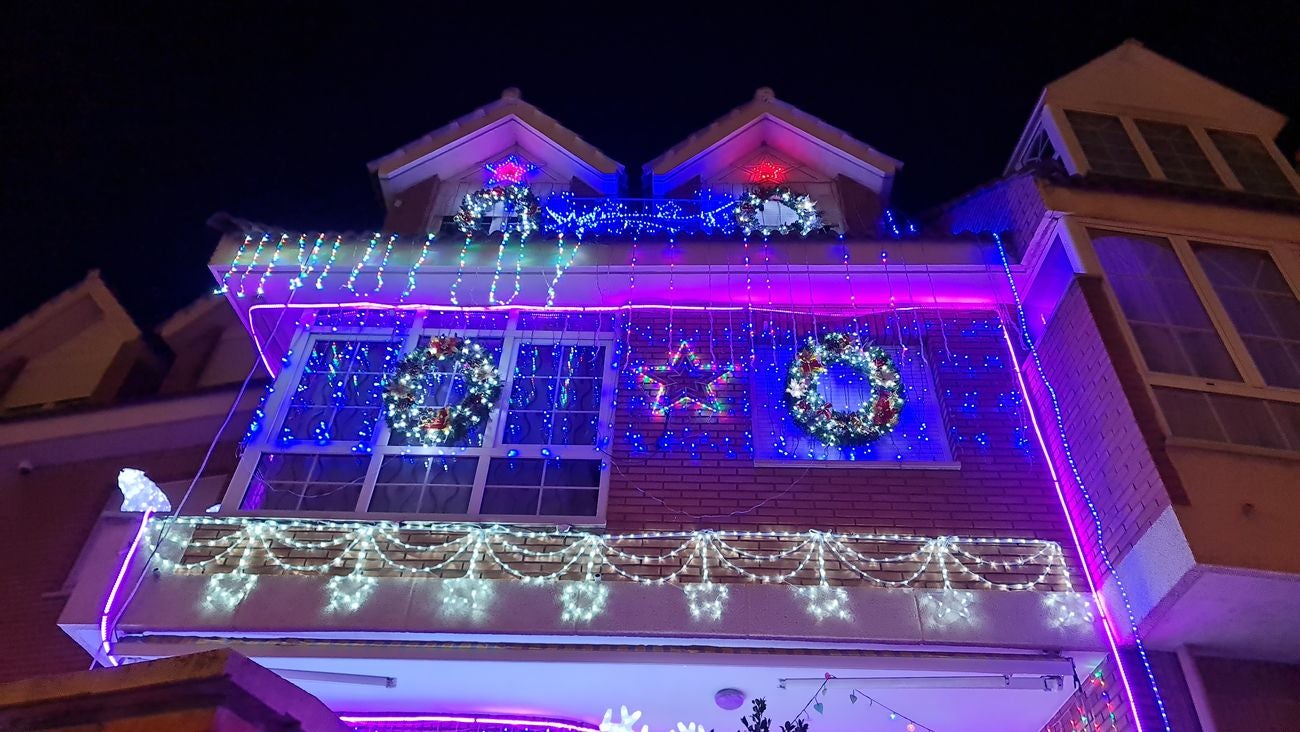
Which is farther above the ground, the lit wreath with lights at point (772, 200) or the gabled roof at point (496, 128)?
the gabled roof at point (496, 128)

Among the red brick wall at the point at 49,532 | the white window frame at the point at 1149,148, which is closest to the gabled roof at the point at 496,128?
the red brick wall at the point at 49,532

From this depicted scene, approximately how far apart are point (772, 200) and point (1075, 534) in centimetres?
519

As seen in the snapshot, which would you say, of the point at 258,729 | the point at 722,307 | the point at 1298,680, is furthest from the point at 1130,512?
the point at 258,729

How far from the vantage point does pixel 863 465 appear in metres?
7.43

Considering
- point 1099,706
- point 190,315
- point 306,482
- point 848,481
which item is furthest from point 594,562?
point 190,315

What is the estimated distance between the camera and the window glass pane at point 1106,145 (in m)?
8.73

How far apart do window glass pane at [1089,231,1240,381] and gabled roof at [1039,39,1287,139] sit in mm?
2587

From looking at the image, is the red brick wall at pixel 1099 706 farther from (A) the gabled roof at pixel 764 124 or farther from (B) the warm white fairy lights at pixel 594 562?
(A) the gabled roof at pixel 764 124

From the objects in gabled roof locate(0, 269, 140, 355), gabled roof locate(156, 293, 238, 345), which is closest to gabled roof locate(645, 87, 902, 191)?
gabled roof locate(156, 293, 238, 345)

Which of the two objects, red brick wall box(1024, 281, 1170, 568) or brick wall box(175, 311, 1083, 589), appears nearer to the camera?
red brick wall box(1024, 281, 1170, 568)

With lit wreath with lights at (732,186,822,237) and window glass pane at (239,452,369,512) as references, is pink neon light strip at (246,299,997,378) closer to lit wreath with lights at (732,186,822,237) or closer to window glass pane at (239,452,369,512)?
window glass pane at (239,452,369,512)

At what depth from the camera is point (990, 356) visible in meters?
8.21

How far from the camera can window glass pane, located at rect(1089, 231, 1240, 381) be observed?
22.2ft

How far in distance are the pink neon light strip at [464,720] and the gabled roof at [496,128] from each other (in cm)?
627
